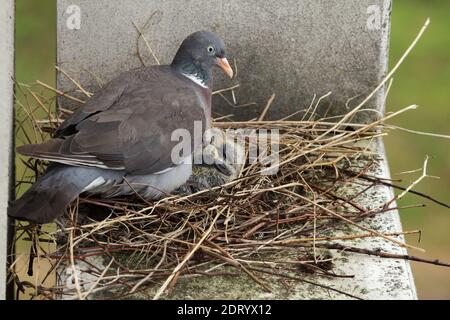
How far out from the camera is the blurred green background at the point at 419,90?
20.2ft

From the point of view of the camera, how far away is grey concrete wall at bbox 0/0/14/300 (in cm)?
368

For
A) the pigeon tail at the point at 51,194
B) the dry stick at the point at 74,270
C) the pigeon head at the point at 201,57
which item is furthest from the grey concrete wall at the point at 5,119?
the pigeon head at the point at 201,57

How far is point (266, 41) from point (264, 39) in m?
0.01

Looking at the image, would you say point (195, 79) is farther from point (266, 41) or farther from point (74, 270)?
point (74, 270)

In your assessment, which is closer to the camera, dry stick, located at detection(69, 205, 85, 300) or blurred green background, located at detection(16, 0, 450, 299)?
dry stick, located at detection(69, 205, 85, 300)

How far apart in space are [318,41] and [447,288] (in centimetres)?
182

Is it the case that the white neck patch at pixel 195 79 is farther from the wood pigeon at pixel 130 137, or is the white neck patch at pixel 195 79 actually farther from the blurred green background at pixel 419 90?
the blurred green background at pixel 419 90

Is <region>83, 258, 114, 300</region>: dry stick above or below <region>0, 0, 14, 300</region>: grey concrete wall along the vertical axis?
below

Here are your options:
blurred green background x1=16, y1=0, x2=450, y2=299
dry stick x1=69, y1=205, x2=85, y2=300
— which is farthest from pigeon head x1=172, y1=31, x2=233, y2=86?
blurred green background x1=16, y1=0, x2=450, y2=299

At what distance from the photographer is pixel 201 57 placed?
456 cm

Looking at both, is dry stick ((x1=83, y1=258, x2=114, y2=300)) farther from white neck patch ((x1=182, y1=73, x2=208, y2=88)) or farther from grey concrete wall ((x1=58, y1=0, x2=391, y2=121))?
grey concrete wall ((x1=58, y1=0, x2=391, y2=121))

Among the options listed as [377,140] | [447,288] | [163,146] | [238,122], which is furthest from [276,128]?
[447,288]

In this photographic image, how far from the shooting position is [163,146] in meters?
4.18

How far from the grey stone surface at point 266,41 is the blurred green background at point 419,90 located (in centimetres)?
152
